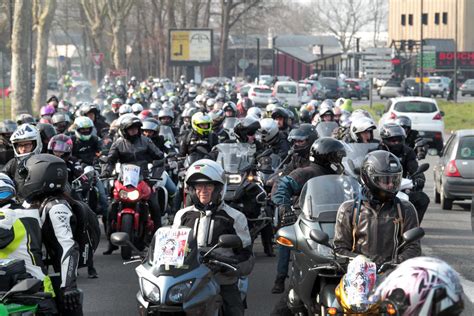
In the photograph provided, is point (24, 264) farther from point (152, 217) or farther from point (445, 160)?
point (445, 160)

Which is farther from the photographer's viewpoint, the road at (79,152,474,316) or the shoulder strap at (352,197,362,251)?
the road at (79,152,474,316)

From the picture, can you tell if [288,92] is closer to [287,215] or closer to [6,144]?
[6,144]

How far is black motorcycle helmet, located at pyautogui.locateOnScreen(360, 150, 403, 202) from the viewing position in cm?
726

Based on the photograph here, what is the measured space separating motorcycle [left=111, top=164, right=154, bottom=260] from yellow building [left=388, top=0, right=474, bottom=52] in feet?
304

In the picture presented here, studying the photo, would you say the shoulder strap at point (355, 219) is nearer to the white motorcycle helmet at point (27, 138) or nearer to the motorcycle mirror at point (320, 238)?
the motorcycle mirror at point (320, 238)

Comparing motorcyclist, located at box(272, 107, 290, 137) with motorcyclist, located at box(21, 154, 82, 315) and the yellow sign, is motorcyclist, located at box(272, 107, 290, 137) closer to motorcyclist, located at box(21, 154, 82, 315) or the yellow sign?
motorcyclist, located at box(21, 154, 82, 315)

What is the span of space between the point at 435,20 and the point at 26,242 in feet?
355

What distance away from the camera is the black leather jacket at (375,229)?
7.31 m

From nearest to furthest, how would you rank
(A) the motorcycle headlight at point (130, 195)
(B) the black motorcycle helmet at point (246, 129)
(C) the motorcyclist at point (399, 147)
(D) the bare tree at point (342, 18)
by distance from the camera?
(A) the motorcycle headlight at point (130, 195) < (C) the motorcyclist at point (399, 147) < (B) the black motorcycle helmet at point (246, 129) < (D) the bare tree at point (342, 18)

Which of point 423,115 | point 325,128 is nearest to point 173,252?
point 325,128

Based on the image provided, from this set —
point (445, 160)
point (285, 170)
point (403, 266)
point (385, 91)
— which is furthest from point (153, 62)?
point (403, 266)

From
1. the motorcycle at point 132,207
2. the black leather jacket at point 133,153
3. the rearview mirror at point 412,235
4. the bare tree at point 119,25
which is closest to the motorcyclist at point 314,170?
the motorcycle at point 132,207

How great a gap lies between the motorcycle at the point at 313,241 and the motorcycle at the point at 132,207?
5195 mm

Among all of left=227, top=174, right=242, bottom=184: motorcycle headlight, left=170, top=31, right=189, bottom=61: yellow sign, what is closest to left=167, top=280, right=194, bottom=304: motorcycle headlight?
left=227, top=174, right=242, bottom=184: motorcycle headlight
